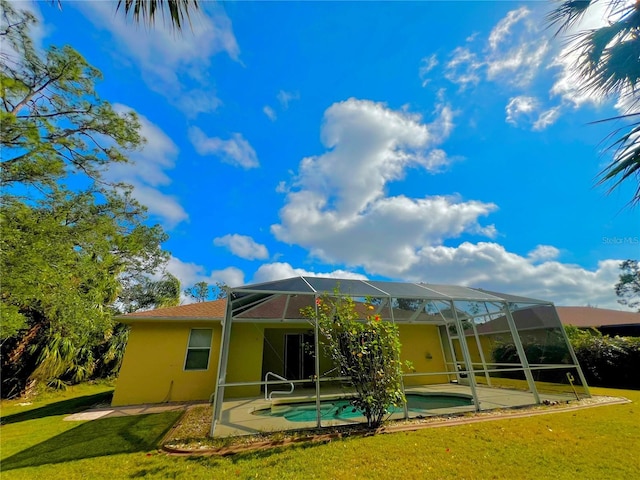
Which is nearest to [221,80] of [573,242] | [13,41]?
[13,41]

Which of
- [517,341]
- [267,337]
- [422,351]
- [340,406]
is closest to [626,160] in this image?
[517,341]

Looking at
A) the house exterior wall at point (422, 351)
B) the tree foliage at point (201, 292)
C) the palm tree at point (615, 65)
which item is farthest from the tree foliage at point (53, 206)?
the tree foliage at point (201, 292)

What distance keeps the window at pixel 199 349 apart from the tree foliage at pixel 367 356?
6353mm

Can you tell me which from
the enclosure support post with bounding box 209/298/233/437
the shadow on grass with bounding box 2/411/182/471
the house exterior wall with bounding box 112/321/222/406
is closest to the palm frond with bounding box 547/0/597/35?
the enclosure support post with bounding box 209/298/233/437

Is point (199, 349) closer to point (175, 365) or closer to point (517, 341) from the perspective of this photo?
point (175, 365)

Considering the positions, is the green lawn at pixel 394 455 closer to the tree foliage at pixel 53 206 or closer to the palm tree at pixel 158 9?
the tree foliage at pixel 53 206

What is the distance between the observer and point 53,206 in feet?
33.4

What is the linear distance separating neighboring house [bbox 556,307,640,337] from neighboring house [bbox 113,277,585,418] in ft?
36.3

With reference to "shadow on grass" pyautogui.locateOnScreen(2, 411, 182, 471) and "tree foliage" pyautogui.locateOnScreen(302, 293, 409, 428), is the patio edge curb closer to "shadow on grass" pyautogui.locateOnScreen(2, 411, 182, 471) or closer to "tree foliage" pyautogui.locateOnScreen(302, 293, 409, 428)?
"tree foliage" pyautogui.locateOnScreen(302, 293, 409, 428)

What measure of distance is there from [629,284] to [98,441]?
4582 cm

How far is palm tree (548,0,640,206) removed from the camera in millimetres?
3750

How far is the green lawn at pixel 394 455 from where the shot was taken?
11.7 feet

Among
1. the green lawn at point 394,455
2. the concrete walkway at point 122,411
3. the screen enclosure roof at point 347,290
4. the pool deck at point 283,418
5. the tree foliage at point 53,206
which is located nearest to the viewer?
the green lawn at point 394,455

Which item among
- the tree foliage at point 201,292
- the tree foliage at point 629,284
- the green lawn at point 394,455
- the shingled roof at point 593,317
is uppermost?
the tree foliage at point 201,292
